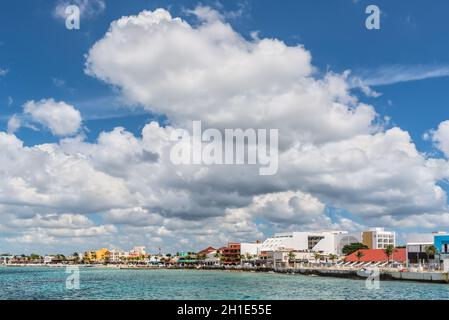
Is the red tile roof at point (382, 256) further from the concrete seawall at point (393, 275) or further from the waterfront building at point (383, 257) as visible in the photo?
the concrete seawall at point (393, 275)

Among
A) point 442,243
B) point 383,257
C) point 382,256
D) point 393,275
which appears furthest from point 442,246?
point 382,256

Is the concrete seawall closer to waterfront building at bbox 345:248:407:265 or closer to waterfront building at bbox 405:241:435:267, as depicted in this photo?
waterfront building at bbox 405:241:435:267

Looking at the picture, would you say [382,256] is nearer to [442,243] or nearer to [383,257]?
[383,257]

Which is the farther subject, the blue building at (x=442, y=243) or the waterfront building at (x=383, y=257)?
the waterfront building at (x=383, y=257)

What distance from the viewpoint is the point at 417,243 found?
161 metres

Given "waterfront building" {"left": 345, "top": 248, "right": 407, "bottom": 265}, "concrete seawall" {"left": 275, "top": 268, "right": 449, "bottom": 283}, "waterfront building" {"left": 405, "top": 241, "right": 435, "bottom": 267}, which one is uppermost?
"waterfront building" {"left": 405, "top": 241, "right": 435, "bottom": 267}

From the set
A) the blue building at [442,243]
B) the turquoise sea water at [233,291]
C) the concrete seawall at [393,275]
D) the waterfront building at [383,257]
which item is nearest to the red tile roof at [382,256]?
the waterfront building at [383,257]

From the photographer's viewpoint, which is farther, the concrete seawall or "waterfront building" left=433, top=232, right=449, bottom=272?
"waterfront building" left=433, top=232, right=449, bottom=272

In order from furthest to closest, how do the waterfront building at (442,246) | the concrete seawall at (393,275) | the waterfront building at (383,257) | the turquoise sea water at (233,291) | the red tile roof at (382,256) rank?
the red tile roof at (382,256)
the waterfront building at (383,257)
the waterfront building at (442,246)
the concrete seawall at (393,275)
the turquoise sea water at (233,291)

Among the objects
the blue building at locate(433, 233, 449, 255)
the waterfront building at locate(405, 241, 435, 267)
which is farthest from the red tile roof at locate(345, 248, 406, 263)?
the blue building at locate(433, 233, 449, 255)
